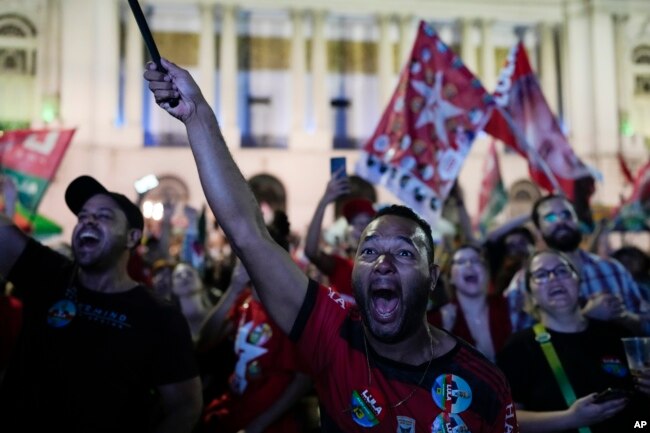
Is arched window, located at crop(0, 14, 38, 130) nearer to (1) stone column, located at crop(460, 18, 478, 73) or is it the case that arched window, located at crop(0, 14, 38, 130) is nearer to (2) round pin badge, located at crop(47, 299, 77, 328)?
(1) stone column, located at crop(460, 18, 478, 73)

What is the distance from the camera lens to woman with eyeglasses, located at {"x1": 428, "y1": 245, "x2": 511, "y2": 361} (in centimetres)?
402

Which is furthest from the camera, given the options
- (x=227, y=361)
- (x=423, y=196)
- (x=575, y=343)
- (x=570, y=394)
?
(x=423, y=196)

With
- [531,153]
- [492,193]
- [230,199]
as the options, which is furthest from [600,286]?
[492,193]

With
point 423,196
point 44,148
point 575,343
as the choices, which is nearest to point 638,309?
point 575,343

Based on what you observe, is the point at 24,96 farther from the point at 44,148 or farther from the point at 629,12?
the point at 629,12

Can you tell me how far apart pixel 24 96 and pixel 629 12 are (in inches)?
971

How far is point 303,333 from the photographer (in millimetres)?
1937

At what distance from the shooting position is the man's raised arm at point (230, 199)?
1.86 meters

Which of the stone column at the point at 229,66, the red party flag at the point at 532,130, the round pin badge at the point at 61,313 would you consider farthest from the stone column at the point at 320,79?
the round pin badge at the point at 61,313

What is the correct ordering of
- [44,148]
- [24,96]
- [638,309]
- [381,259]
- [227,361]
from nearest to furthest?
[381,259]
[638,309]
[227,361]
[44,148]
[24,96]

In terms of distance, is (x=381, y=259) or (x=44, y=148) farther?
(x=44, y=148)

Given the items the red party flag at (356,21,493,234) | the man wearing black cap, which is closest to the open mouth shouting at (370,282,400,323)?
the man wearing black cap

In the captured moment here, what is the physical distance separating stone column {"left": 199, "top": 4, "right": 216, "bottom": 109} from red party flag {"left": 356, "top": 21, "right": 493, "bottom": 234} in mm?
19058

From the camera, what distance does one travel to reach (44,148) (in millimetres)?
7414
